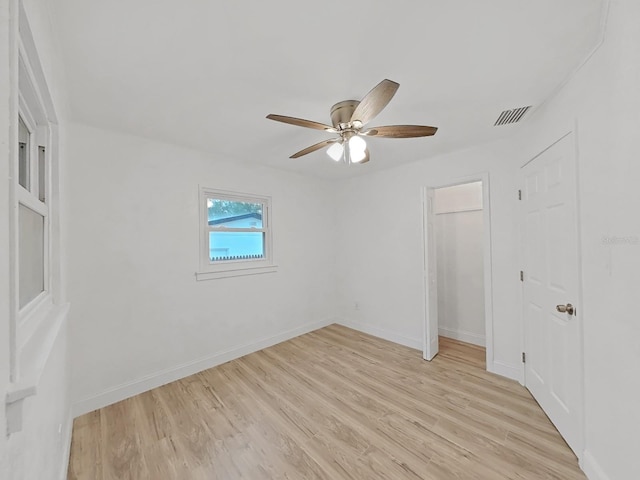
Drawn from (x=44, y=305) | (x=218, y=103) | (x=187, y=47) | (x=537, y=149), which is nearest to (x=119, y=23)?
(x=187, y=47)

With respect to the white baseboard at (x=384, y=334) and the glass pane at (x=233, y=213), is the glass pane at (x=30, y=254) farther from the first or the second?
the white baseboard at (x=384, y=334)

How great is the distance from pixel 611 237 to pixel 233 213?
321 cm

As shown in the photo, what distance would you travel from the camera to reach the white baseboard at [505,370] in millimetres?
2465

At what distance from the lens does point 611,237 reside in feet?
4.32

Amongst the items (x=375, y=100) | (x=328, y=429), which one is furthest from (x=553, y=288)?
(x=328, y=429)

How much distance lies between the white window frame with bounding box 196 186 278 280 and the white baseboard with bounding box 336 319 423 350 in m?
1.54

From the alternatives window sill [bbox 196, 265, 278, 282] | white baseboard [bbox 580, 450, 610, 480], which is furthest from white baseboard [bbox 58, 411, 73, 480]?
white baseboard [bbox 580, 450, 610, 480]

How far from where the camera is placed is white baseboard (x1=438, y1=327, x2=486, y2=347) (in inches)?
131

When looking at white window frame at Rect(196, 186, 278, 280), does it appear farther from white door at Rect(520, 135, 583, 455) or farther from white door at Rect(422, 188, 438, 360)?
white door at Rect(520, 135, 583, 455)

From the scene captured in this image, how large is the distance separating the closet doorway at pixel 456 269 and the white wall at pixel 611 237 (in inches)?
58.8

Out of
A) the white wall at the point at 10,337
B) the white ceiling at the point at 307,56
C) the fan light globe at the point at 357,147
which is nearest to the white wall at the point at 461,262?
the white ceiling at the point at 307,56

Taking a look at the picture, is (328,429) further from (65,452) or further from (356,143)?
(356,143)

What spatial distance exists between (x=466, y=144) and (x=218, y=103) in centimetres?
243

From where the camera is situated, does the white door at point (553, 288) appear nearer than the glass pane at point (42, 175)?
No
